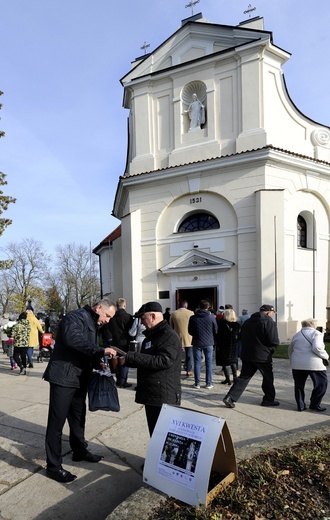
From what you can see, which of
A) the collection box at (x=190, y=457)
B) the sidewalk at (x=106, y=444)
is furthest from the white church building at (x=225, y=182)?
the collection box at (x=190, y=457)

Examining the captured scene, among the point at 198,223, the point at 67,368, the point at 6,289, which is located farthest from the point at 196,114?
the point at 6,289

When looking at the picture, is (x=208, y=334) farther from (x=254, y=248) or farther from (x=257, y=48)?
(x=257, y=48)

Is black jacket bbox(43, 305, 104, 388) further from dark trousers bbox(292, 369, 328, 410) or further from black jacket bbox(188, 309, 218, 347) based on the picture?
black jacket bbox(188, 309, 218, 347)

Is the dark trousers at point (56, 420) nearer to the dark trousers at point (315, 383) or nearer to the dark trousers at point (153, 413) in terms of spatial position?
the dark trousers at point (153, 413)

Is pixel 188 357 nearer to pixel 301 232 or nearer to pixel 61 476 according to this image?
pixel 61 476

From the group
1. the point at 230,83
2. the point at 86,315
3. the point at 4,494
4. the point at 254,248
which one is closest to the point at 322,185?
the point at 254,248

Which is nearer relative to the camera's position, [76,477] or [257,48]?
[76,477]

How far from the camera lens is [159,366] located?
3.51m

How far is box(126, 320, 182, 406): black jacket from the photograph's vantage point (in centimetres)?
353

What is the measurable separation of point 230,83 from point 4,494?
716 inches

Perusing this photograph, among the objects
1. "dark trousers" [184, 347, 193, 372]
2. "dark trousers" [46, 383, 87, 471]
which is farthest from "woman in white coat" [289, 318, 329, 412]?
"dark trousers" [46, 383, 87, 471]

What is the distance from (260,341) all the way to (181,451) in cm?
366

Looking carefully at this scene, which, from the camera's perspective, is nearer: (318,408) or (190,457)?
(190,457)

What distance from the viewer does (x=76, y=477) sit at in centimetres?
378
